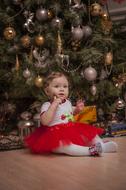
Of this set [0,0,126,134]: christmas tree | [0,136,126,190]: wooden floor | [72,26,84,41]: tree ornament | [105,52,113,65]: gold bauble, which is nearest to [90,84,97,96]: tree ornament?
[0,0,126,134]: christmas tree

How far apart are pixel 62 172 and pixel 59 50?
948 millimetres

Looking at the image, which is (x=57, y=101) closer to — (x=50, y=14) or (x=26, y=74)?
(x=26, y=74)

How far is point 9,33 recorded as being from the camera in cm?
238

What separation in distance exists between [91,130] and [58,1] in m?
0.89

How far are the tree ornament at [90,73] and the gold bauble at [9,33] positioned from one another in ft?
1.66

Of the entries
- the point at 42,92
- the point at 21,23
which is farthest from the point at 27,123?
the point at 21,23

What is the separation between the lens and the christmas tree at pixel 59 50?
2.35 m

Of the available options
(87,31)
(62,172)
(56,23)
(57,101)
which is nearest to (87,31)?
(87,31)

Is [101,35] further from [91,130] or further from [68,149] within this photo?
[68,149]

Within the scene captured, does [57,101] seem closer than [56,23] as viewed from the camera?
Yes

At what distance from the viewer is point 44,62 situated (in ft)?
7.80

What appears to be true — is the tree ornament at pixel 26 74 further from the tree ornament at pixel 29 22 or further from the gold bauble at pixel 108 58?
the gold bauble at pixel 108 58

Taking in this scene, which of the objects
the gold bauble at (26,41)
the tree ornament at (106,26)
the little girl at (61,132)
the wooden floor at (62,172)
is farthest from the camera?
the tree ornament at (106,26)

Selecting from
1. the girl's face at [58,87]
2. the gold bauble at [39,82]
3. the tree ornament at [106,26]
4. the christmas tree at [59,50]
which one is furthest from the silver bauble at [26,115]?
the tree ornament at [106,26]
